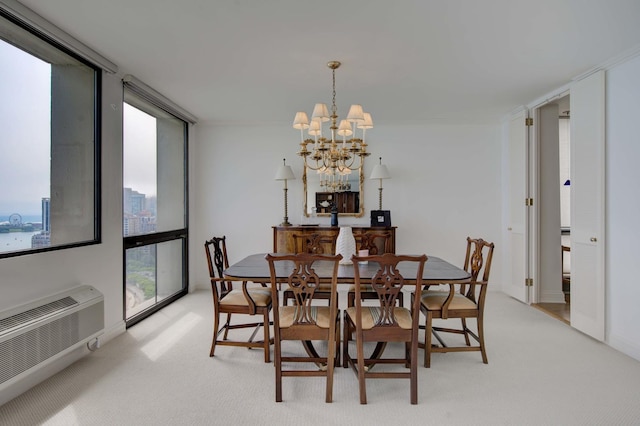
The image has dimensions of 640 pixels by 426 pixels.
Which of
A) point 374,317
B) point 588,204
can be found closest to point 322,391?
point 374,317

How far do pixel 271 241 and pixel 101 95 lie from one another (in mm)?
2824

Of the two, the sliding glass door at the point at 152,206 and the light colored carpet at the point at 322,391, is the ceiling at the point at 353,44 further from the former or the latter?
the light colored carpet at the point at 322,391

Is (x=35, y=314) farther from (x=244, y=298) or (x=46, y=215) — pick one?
(x=244, y=298)

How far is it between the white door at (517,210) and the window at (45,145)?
4764 mm

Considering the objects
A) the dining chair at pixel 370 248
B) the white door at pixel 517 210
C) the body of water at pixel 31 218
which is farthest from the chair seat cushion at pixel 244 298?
the white door at pixel 517 210

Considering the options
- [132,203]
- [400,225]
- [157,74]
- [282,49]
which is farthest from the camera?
[400,225]

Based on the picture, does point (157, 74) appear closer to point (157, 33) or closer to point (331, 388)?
point (157, 33)

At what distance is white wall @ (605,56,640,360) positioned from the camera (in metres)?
2.87

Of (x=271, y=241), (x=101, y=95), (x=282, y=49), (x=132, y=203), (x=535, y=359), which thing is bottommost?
(x=535, y=359)

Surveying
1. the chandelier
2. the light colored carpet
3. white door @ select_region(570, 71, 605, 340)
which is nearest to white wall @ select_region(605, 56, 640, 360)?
white door @ select_region(570, 71, 605, 340)

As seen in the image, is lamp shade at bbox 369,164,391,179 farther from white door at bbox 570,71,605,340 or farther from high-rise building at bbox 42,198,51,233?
high-rise building at bbox 42,198,51,233

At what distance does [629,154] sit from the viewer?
292cm

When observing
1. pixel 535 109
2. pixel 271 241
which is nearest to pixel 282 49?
pixel 271 241

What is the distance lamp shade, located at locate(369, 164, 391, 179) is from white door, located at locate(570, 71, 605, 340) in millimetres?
2138
